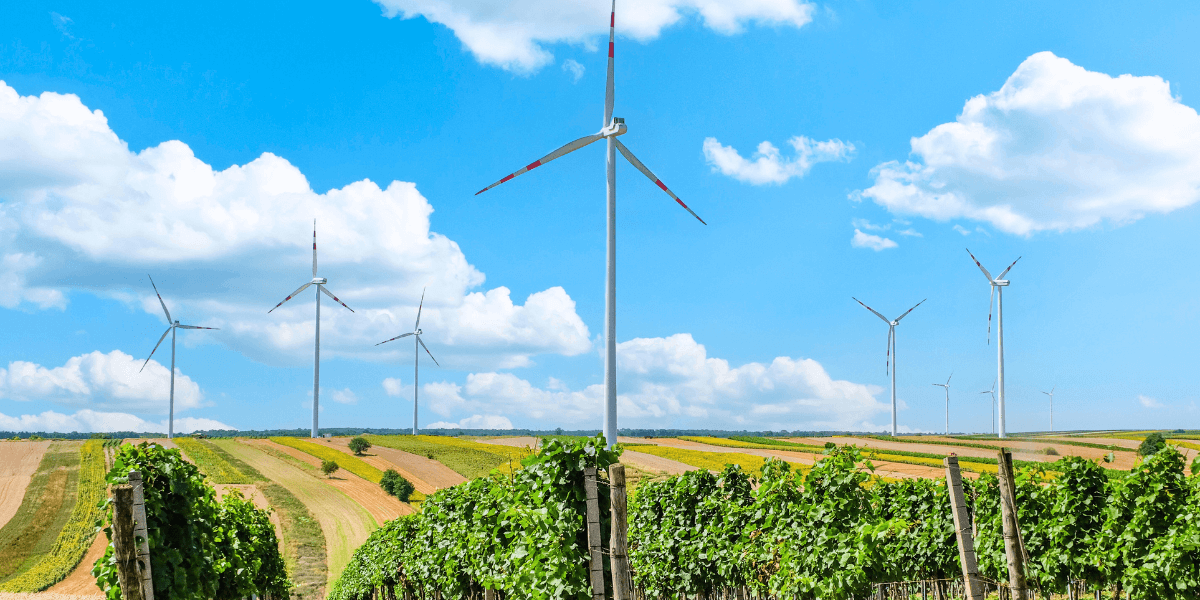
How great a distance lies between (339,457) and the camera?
7812 centimetres

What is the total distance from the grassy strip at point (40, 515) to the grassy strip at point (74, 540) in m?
0.46

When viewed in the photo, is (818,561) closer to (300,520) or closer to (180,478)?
(180,478)

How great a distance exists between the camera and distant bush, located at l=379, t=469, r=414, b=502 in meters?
62.9

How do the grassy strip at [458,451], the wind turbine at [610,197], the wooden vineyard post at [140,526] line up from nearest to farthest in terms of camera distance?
the wooden vineyard post at [140,526], the wind turbine at [610,197], the grassy strip at [458,451]

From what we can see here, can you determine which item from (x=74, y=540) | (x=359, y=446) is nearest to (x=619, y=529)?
(x=74, y=540)

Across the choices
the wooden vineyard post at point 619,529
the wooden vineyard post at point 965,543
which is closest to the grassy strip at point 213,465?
the wooden vineyard post at point 619,529

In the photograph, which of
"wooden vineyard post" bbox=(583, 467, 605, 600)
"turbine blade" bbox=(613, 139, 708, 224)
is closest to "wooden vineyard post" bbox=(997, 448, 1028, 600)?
"wooden vineyard post" bbox=(583, 467, 605, 600)

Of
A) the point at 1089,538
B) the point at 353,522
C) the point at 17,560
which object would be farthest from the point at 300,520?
the point at 1089,538

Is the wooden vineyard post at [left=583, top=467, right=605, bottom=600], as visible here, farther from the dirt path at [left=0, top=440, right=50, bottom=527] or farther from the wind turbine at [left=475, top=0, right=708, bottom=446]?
the dirt path at [left=0, top=440, right=50, bottom=527]

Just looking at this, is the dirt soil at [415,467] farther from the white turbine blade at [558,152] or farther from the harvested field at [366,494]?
the white turbine blade at [558,152]

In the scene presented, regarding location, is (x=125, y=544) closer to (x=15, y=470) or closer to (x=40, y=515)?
(x=40, y=515)

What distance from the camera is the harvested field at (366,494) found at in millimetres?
56219

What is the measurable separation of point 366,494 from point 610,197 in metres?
39.2

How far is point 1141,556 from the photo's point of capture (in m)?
14.0
